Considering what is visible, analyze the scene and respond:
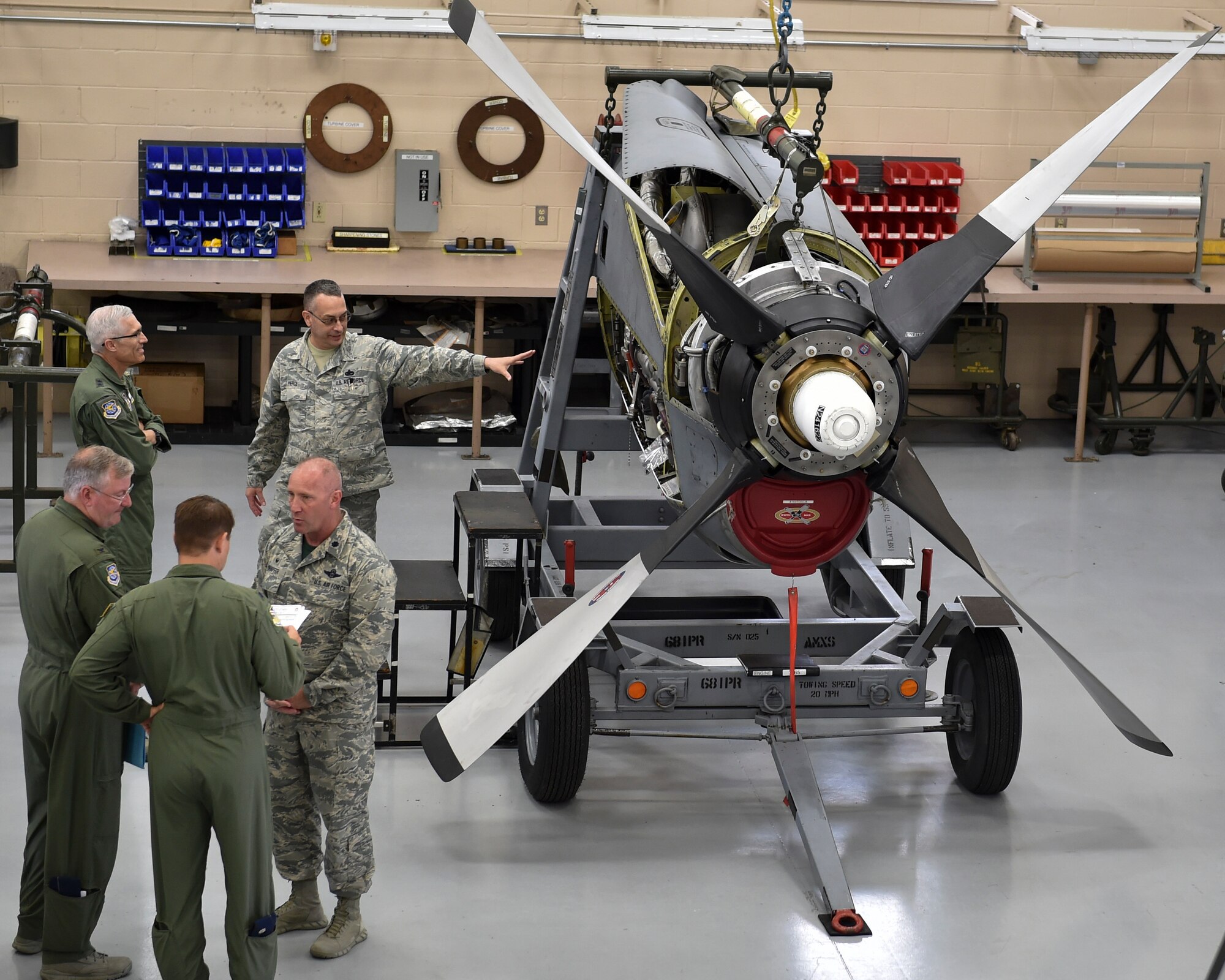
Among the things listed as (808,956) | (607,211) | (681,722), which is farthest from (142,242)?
(808,956)

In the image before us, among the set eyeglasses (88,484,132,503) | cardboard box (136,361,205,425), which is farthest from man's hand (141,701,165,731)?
cardboard box (136,361,205,425)

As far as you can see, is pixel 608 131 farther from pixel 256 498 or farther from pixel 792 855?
pixel 792 855

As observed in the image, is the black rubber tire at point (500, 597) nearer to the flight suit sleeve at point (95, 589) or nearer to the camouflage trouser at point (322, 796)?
the camouflage trouser at point (322, 796)

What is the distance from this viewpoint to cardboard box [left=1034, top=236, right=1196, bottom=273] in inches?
385

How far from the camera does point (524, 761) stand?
5156 millimetres

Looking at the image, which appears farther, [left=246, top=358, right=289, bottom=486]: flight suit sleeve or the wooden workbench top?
the wooden workbench top

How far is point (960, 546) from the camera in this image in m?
4.48

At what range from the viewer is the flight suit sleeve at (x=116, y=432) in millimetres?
5324

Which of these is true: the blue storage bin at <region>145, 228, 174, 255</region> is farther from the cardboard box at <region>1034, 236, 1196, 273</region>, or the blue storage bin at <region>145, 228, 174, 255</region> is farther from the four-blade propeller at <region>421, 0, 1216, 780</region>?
the four-blade propeller at <region>421, 0, 1216, 780</region>

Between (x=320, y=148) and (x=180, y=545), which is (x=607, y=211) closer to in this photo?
(x=180, y=545)

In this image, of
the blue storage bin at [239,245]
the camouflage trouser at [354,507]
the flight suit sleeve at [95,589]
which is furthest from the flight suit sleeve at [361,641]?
the blue storage bin at [239,245]

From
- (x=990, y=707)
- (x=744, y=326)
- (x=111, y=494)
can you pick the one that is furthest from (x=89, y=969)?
(x=990, y=707)

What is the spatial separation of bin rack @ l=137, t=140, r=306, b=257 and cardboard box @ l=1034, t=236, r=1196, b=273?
4956 mm

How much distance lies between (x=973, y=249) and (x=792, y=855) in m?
2.00
